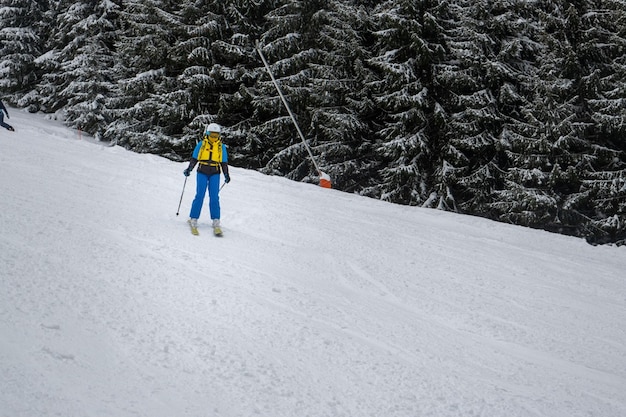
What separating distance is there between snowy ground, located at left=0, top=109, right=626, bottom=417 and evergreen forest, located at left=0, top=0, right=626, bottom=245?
6.23 meters

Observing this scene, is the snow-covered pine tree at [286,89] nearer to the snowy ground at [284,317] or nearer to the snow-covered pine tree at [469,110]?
the snow-covered pine tree at [469,110]

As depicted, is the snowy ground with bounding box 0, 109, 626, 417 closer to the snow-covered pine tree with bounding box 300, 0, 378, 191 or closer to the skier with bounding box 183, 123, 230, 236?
the skier with bounding box 183, 123, 230, 236

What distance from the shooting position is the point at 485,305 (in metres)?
6.20

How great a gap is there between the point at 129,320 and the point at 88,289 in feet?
2.43

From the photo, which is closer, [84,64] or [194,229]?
[194,229]

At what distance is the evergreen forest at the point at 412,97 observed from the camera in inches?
592

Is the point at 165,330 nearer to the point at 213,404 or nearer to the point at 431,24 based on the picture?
the point at 213,404

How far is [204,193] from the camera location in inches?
309

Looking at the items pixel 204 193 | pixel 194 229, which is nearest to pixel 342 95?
pixel 204 193

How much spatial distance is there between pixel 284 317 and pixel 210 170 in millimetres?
3717

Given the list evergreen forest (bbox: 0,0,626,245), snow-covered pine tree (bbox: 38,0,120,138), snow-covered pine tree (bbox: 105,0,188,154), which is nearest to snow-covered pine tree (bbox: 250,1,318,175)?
evergreen forest (bbox: 0,0,626,245)

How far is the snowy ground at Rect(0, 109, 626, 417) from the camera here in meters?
3.52

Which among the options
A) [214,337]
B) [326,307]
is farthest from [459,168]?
[214,337]

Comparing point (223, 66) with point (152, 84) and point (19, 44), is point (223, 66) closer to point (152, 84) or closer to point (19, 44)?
point (152, 84)
